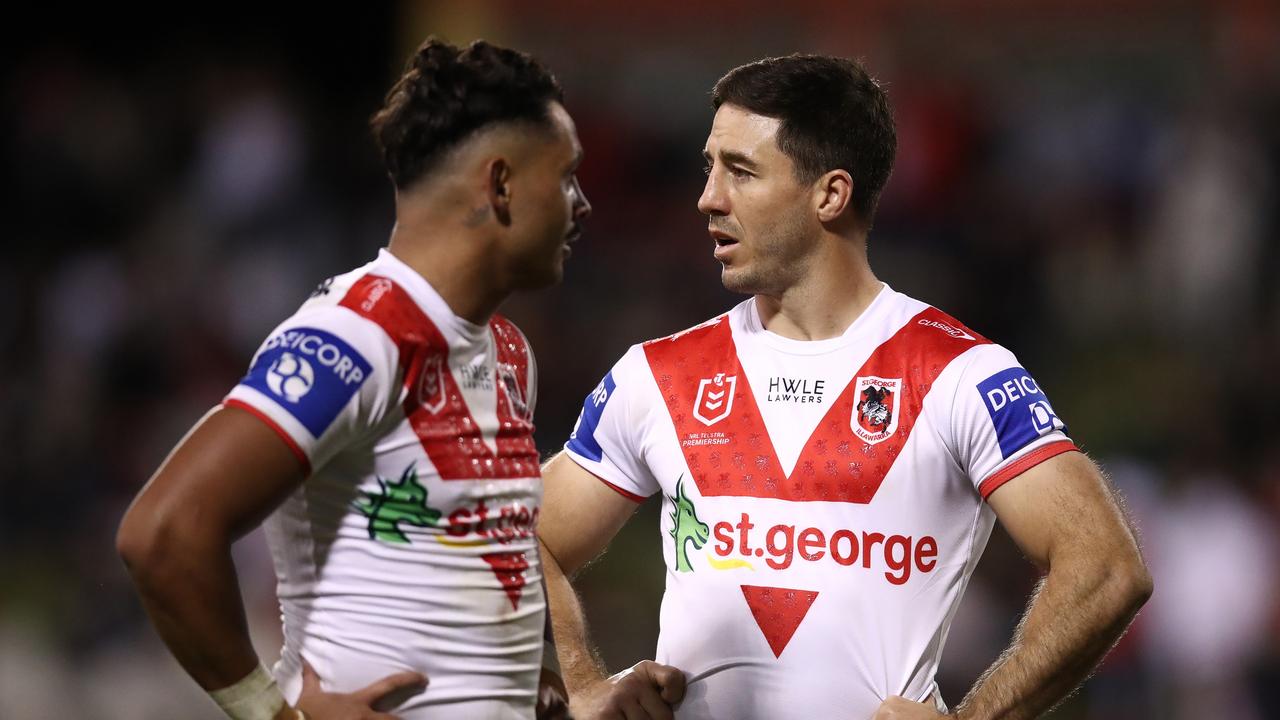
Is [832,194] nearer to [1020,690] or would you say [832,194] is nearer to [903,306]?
[903,306]

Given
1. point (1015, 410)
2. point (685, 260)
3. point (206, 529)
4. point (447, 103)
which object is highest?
point (447, 103)

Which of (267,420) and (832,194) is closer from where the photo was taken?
(267,420)

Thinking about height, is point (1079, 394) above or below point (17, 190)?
below

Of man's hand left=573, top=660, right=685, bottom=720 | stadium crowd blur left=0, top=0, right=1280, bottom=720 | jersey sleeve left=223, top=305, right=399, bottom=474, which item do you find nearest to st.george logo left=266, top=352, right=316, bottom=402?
jersey sleeve left=223, top=305, right=399, bottom=474

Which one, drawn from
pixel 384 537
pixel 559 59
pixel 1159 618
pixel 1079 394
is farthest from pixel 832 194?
pixel 559 59

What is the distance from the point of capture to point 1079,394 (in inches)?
383

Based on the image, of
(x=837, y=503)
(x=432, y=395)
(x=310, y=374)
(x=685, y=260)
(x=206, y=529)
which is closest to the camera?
(x=206, y=529)

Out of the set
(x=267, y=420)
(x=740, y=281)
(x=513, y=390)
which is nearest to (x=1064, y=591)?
(x=740, y=281)

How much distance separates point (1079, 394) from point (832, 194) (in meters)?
6.41

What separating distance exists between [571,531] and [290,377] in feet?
5.11

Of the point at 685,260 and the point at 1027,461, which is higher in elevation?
the point at 1027,461

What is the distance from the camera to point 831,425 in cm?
361

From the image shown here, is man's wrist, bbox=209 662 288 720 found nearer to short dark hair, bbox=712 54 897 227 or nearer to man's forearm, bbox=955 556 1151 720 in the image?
man's forearm, bbox=955 556 1151 720

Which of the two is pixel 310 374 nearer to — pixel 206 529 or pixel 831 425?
pixel 206 529
